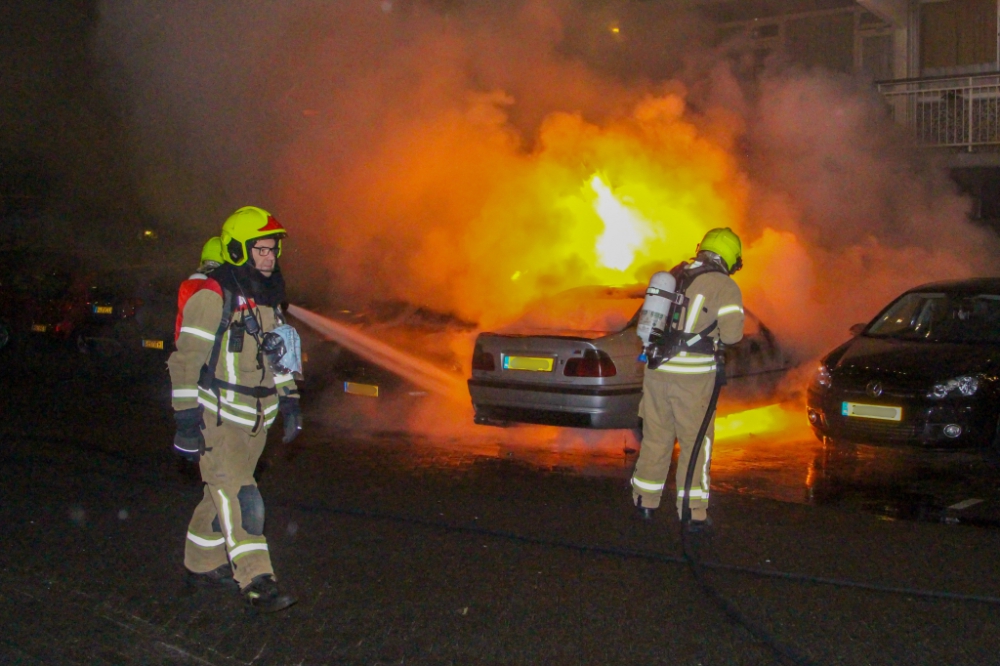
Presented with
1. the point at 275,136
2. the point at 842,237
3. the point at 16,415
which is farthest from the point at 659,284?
the point at 275,136

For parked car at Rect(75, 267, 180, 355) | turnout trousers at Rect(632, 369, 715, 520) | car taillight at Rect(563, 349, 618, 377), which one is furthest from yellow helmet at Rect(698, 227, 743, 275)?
parked car at Rect(75, 267, 180, 355)

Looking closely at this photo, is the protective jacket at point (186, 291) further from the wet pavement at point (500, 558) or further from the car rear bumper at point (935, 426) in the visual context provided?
the car rear bumper at point (935, 426)

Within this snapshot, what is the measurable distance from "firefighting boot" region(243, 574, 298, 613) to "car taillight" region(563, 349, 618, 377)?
11.2 feet

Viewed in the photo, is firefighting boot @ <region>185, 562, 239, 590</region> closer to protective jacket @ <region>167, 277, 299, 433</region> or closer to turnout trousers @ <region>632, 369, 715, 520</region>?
protective jacket @ <region>167, 277, 299, 433</region>

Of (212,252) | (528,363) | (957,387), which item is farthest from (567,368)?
(212,252)

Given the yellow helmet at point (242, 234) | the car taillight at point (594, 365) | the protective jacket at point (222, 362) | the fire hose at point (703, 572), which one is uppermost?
the yellow helmet at point (242, 234)

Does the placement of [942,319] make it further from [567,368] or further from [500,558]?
[500,558]

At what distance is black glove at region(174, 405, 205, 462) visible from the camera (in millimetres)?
4164

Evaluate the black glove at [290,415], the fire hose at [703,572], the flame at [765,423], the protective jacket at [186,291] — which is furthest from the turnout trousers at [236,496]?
the flame at [765,423]

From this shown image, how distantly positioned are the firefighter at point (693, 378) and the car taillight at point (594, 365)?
1540mm

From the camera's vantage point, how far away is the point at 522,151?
11.6 m

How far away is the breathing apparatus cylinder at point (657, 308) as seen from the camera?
555cm

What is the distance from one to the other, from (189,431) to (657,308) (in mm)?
2616

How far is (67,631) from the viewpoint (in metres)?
4.29
